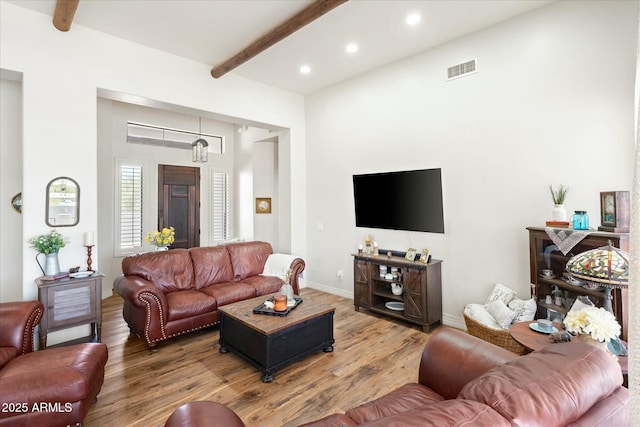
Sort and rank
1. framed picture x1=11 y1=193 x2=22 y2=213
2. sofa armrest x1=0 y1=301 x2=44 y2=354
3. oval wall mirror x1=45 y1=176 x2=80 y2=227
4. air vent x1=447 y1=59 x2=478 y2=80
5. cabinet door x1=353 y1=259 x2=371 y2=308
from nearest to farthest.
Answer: sofa armrest x1=0 y1=301 x2=44 y2=354, oval wall mirror x1=45 y1=176 x2=80 y2=227, air vent x1=447 y1=59 x2=478 y2=80, framed picture x1=11 y1=193 x2=22 y2=213, cabinet door x1=353 y1=259 x2=371 y2=308

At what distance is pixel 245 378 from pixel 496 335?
2.34 metres

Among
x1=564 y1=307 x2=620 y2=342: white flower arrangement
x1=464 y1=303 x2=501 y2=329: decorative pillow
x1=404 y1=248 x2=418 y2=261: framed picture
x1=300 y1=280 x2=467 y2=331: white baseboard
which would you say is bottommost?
x1=300 y1=280 x2=467 y2=331: white baseboard

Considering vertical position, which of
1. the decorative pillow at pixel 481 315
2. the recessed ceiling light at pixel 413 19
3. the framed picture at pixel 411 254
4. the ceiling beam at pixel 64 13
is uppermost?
the recessed ceiling light at pixel 413 19

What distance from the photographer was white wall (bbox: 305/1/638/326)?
2.88 meters

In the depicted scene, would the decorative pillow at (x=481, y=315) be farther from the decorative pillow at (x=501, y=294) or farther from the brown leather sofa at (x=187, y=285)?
the brown leather sofa at (x=187, y=285)

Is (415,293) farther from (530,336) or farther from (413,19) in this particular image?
(413,19)

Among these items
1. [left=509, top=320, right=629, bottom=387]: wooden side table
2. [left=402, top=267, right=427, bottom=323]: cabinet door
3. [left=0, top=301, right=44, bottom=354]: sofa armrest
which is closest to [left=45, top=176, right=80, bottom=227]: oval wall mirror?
[left=0, top=301, right=44, bottom=354]: sofa armrest

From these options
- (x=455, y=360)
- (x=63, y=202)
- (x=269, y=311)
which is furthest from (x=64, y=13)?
(x=455, y=360)

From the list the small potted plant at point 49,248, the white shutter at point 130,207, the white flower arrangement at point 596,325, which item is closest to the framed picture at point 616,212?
the white flower arrangement at point 596,325

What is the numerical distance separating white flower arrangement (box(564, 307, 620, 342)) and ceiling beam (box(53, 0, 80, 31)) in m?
4.58

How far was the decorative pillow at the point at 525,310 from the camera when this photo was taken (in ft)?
9.86

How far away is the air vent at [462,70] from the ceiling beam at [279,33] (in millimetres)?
1757

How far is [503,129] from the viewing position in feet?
11.5

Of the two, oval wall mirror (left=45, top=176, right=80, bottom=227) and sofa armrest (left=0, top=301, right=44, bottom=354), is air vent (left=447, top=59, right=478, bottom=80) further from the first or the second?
sofa armrest (left=0, top=301, right=44, bottom=354)
